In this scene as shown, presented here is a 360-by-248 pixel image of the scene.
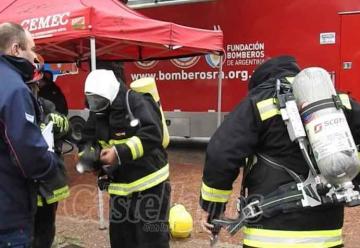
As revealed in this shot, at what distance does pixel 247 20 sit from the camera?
34.9 ft

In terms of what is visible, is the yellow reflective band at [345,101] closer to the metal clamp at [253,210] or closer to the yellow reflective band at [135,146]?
the metal clamp at [253,210]

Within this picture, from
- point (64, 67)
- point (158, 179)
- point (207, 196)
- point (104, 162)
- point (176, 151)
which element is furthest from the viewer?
point (64, 67)

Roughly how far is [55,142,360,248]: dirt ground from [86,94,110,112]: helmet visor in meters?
2.00

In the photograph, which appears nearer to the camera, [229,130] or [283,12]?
[229,130]

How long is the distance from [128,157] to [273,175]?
1.27m

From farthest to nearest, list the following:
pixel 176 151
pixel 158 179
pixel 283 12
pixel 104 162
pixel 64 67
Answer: pixel 64 67
pixel 176 151
pixel 283 12
pixel 158 179
pixel 104 162

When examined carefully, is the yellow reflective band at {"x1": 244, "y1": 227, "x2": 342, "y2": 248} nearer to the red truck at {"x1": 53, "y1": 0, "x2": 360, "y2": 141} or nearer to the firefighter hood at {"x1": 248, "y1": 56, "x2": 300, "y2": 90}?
the firefighter hood at {"x1": 248, "y1": 56, "x2": 300, "y2": 90}

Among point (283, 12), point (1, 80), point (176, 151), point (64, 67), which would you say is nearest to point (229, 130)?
point (1, 80)

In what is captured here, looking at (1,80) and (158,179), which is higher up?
(1,80)

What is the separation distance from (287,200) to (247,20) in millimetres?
8444

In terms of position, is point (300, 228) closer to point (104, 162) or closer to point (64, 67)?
point (104, 162)

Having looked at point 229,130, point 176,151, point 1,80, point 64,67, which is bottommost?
point 176,151

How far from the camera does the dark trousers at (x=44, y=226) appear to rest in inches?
162

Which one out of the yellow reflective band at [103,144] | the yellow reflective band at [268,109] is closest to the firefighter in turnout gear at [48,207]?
the yellow reflective band at [103,144]
